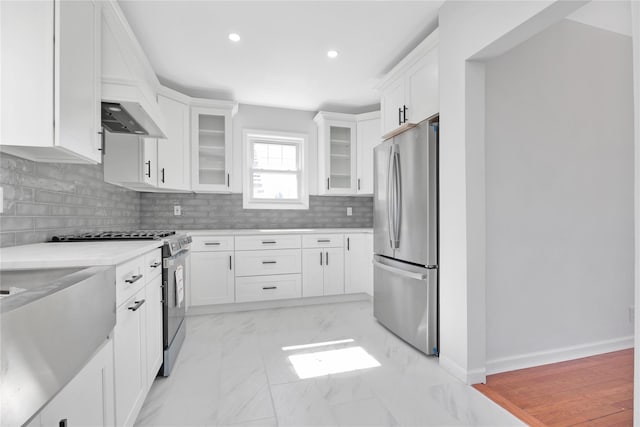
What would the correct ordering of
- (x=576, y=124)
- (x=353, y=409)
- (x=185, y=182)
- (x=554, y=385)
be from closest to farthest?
(x=353, y=409) < (x=554, y=385) < (x=576, y=124) < (x=185, y=182)

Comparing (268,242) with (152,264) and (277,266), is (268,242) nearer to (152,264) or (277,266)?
(277,266)

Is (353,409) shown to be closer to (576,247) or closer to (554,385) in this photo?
(554,385)

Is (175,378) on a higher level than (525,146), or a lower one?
lower

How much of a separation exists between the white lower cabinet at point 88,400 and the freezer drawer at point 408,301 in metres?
1.94

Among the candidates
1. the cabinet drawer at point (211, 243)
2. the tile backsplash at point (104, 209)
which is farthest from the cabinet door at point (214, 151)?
the cabinet drawer at point (211, 243)

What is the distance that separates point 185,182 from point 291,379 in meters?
2.47

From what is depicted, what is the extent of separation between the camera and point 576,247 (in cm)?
228

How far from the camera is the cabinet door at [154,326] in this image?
1.72 meters

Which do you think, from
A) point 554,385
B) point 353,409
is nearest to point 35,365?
point 353,409

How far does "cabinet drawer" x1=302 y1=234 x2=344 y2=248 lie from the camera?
3.68 metres

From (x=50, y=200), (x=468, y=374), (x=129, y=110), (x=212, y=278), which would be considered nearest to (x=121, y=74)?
(x=129, y=110)

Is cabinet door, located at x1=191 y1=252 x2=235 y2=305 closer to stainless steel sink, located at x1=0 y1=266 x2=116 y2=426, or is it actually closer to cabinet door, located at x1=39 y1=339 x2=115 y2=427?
cabinet door, located at x1=39 y1=339 x2=115 y2=427

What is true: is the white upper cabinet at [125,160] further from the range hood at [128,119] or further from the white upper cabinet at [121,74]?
the white upper cabinet at [121,74]

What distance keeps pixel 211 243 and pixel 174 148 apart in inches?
44.1
